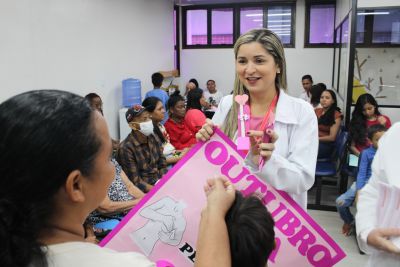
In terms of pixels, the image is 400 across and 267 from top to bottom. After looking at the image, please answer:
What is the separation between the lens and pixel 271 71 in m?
1.41

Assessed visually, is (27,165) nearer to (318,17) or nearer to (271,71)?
(271,71)

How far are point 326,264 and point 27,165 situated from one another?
1.00 m

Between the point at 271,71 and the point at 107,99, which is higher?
the point at 271,71

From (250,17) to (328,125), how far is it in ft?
14.6

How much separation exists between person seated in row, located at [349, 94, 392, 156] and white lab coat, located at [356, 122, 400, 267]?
3.18m

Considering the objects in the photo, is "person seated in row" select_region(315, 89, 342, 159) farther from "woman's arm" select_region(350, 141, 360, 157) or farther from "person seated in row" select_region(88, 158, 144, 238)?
"person seated in row" select_region(88, 158, 144, 238)

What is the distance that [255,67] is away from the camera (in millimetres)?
1392

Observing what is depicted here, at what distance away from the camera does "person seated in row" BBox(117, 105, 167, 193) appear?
305cm

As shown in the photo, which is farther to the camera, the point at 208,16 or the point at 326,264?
the point at 208,16

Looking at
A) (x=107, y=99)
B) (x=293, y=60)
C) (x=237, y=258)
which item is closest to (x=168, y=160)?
(x=107, y=99)

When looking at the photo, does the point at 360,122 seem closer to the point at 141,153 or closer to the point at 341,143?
the point at 341,143

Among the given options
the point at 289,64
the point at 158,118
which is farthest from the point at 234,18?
the point at 158,118

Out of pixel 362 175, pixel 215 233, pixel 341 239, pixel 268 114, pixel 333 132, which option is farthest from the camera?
pixel 333 132

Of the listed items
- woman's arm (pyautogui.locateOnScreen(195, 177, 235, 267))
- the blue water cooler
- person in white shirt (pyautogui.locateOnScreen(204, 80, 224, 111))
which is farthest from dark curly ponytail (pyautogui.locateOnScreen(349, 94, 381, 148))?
person in white shirt (pyautogui.locateOnScreen(204, 80, 224, 111))
